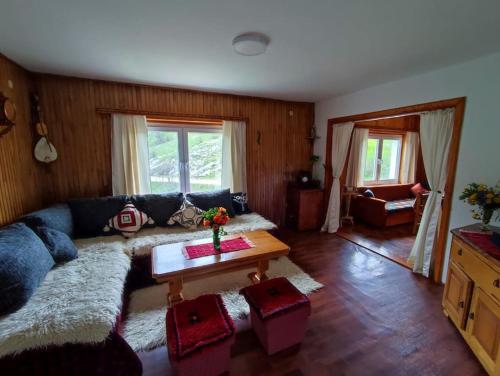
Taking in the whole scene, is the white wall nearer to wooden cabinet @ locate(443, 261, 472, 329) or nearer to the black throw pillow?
wooden cabinet @ locate(443, 261, 472, 329)

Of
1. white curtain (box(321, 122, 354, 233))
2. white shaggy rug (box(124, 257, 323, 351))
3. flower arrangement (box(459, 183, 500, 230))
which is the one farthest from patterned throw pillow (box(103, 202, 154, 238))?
flower arrangement (box(459, 183, 500, 230))

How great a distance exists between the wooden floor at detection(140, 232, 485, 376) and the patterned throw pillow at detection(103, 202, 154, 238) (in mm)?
1434

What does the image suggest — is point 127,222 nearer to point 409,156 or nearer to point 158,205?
point 158,205

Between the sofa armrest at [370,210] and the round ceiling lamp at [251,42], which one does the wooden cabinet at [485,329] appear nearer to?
the round ceiling lamp at [251,42]

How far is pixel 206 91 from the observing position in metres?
3.35

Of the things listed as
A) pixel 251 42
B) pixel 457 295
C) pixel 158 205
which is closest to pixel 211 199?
pixel 158 205

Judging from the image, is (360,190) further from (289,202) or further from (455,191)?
(455,191)

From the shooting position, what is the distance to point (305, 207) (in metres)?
3.99

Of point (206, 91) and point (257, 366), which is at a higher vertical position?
point (206, 91)

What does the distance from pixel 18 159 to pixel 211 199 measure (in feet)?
6.97

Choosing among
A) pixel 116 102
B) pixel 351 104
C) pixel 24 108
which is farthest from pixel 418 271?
pixel 24 108

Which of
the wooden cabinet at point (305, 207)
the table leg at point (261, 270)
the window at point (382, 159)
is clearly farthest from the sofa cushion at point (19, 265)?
the window at point (382, 159)

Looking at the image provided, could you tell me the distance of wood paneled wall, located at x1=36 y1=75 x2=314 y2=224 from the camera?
107 inches

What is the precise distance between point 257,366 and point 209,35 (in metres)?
2.45
